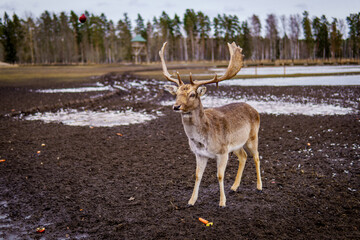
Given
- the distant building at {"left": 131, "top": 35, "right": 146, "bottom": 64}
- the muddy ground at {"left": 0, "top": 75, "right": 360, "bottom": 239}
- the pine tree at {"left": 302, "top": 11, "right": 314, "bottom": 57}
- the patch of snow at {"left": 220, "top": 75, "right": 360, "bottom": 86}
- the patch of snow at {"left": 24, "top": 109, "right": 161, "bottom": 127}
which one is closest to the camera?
the muddy ground at {"left": 0, "top": 75, "right": 360, "bottom": 239}

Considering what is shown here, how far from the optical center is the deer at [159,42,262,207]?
500 centimetres

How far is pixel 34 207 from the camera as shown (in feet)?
18.5

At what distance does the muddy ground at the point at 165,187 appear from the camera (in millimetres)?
4789

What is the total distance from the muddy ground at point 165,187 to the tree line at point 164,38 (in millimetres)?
73324

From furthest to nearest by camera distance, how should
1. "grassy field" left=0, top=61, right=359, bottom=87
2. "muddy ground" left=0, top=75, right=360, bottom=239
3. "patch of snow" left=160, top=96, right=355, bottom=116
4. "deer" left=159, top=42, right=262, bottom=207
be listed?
"grassy field" left=0, top=61, right=359, bottom=87 < "patch of snow" left=160, top=96, right=355, bottom=116 < "deer" left=159, top=42, right=262, bottom=207 < "muddy ground" left=0, top=75, right=360, bottom=239

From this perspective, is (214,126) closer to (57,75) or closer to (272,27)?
(57,75)

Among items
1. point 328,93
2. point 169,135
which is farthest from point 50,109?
point 328,93

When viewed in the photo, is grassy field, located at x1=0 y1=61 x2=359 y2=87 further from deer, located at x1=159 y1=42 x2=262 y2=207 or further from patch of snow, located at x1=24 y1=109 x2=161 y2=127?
deer, located at x1=159 y1=42 x2=262 y2=207

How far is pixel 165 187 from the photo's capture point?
646 cm

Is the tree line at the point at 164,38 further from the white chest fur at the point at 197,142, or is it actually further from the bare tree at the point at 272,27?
the white chest fur at the point at 197,142

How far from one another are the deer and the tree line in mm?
76354

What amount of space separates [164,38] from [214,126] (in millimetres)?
97695

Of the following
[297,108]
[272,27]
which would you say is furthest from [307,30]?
[297,108]

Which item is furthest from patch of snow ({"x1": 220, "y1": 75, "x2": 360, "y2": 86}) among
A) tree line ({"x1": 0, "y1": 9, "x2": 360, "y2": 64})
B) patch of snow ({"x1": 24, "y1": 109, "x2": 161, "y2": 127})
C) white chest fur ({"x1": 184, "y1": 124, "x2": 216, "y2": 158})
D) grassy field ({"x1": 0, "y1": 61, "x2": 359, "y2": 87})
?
tree line ({"x1": 0, "y1": 9, "x2": 360, "y2": 64})
